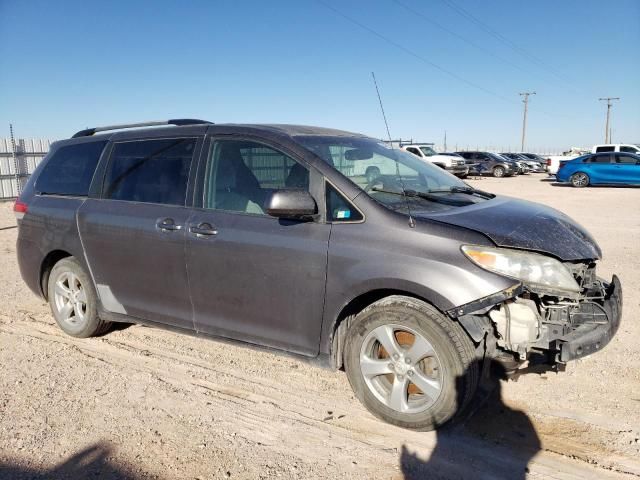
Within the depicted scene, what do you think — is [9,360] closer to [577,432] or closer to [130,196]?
[130,196]

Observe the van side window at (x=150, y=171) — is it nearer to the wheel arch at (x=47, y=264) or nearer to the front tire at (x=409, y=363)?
the wheel arch at (x=47, y=264)

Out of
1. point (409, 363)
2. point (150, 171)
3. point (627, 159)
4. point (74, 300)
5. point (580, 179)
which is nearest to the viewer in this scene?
point (409, 363)

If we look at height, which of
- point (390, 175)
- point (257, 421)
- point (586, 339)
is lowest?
point (257, 421)

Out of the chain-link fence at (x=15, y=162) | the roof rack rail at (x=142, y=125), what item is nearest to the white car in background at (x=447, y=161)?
the chain-link fence at (x=15, y=162)

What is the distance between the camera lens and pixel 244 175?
3.74 m

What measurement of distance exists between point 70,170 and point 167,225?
1556mm

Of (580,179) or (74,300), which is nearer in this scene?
(74,300)

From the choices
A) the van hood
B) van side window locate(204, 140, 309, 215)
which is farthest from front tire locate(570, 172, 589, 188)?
van side window locate(204, 140, 309, 215)

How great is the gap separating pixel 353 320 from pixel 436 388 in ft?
2.15

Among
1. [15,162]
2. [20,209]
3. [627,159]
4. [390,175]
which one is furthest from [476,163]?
[20,209]

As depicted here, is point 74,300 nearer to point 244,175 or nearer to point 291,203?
point 244,175

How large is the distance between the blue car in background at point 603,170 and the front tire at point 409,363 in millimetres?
22154

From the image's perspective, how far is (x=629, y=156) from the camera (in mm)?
21500

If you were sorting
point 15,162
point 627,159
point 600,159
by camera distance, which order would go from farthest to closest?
point 600,159 < point 627,159 < point 15,162
